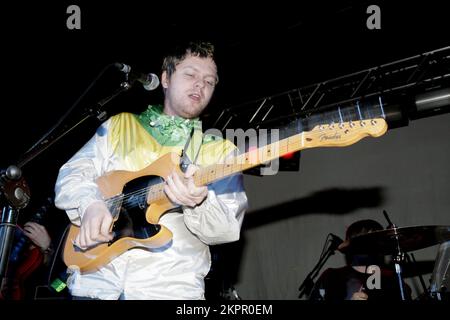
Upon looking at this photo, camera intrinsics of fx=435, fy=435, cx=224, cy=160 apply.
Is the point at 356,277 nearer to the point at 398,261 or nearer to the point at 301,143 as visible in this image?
the point at 398,261

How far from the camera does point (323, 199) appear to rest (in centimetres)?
684

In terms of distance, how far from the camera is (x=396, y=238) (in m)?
3.89

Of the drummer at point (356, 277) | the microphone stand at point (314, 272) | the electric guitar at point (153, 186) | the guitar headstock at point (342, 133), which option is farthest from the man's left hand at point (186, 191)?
the microphone stand at point (314, 272)

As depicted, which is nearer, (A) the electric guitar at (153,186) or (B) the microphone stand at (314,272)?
(A) the electric guitar at (153,186)

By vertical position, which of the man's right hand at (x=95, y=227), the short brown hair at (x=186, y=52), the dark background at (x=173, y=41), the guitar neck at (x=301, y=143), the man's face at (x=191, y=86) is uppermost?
the dark background at (x=173, y=41)

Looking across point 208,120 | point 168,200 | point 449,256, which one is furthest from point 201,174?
point 208,120

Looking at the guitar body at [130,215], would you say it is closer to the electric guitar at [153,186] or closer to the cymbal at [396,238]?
the electric guitar at [153,186]

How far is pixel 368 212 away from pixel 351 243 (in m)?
2.40

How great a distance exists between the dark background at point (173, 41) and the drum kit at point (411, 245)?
2412 millimetres

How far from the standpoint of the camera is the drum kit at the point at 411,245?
314cm

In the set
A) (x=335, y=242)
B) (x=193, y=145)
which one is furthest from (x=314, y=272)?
(x=193, y=145)

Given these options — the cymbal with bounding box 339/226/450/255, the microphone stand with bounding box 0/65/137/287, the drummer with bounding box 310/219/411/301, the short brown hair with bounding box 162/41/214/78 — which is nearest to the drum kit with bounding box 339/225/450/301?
the cymbal with bounding box 339/226/450/255

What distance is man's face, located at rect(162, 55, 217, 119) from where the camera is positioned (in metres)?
2.72

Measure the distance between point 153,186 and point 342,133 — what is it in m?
1.05
